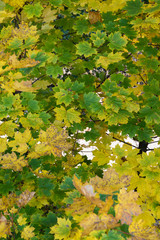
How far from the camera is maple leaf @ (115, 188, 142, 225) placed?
95 cm

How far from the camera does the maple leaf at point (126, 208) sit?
954 mm

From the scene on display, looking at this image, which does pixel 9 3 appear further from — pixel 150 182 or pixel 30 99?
pixel 150 182

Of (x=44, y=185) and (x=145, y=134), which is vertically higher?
(x=44, y=185)

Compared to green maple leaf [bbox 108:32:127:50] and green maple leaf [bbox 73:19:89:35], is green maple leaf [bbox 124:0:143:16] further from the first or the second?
green maple leaf [bbox 73:19:89:35]

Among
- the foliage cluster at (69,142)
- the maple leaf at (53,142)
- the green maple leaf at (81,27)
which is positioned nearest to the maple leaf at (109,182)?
the foliage cluster at (69,142)

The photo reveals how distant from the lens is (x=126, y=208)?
0.98 m

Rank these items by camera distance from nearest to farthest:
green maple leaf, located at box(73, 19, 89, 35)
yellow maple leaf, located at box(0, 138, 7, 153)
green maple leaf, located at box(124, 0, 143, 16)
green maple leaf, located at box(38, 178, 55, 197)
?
1. yellow maple leaf, located at box(0, 138, 7, 153)
2. green maple leaf, located at box(38, 178, 55, 197)
3. green maple leaf, located at box(124, 0, 143, 16)
4. green maple leaf, located at box(73, 19, 89, 35)

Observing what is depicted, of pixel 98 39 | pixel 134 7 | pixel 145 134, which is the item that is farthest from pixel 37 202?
pixel 134 7

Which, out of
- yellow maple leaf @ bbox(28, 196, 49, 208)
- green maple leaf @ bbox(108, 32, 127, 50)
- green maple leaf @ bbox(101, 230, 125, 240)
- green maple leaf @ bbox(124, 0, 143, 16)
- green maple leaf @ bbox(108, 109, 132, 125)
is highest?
green maple leaf @ bbox(124, 0, 143, 16)

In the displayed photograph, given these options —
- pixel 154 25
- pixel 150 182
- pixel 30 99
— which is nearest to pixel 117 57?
pixel 154 25

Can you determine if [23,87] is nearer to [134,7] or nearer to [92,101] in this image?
[92,101]

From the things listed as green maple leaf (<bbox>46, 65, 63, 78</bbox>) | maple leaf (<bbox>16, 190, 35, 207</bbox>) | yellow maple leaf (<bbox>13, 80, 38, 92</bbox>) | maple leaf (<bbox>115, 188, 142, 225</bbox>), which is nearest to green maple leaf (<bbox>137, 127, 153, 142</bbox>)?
green maple leaf (<bbox>46, 65, 63, 78</bbox>)

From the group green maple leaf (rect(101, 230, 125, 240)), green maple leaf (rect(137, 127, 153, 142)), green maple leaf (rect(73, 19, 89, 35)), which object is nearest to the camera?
green maple leaf (rect(101, 230, 125, 240))

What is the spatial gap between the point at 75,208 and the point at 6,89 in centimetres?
103
